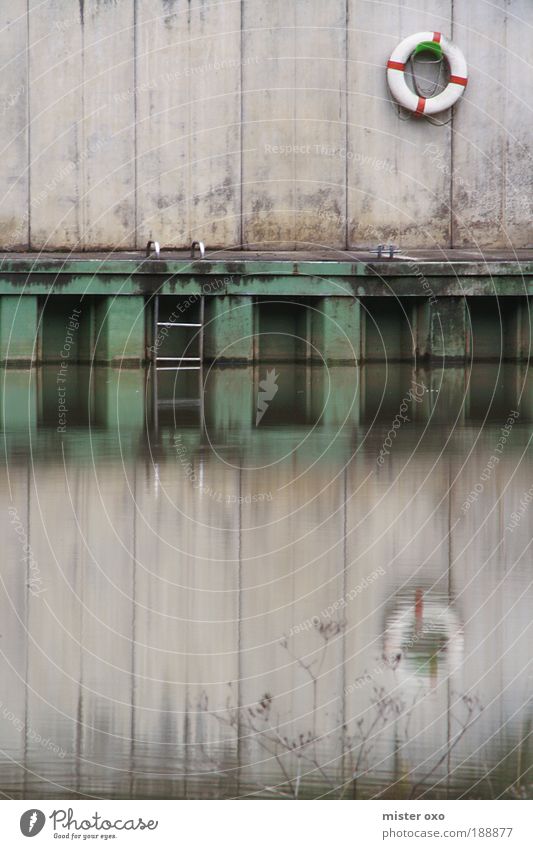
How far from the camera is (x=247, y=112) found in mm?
14555

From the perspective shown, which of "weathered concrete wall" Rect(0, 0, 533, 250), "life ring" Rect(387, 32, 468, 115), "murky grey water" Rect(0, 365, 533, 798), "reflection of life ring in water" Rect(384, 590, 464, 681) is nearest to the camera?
"murky grey water" Rect(0, 365, 533, 798)

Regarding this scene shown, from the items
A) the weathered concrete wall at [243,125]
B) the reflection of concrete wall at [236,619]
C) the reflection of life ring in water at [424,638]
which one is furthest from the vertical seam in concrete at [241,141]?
the reflection of life ring in water at [424,638]

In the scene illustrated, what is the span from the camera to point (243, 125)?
47.7ft

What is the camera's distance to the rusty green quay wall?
1308 cm

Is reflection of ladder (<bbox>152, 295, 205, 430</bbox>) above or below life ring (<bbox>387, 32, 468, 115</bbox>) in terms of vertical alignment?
below

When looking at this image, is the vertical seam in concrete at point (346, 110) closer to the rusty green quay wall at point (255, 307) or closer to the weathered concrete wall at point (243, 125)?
the weathered concrete wall at point (243, 125)

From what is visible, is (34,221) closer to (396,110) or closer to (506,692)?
(396,110)

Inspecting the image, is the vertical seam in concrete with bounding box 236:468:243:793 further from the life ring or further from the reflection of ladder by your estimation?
the life ring

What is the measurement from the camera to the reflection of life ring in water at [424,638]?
445cm

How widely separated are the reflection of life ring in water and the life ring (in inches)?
391

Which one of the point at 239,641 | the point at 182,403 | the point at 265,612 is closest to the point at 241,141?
the point at 182,403

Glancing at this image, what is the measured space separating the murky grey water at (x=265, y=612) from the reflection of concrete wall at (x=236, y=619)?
0.01 metres

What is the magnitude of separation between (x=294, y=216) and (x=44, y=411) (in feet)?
16.3

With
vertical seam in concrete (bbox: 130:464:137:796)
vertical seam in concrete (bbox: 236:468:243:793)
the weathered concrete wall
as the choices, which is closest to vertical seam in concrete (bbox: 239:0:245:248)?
the weathered concrete wall
